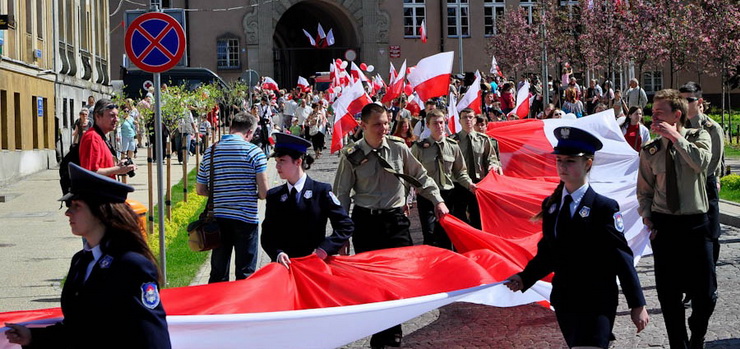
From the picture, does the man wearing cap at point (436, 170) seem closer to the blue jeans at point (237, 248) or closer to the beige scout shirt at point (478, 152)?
the beige scout shirt at point (478, 152)

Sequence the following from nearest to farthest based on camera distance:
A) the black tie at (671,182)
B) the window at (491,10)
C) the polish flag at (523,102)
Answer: the black tie at (671,182), the polish flag at (523,102), the window at (491,10)

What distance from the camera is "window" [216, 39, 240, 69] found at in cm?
6425

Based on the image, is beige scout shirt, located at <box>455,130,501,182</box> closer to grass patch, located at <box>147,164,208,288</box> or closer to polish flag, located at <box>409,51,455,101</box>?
grass patch, located at <box>147,164,208,288</box>

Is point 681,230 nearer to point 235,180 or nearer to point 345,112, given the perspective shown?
point 235,180

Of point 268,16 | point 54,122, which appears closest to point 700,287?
point 54,122

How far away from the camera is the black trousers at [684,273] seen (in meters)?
8.16

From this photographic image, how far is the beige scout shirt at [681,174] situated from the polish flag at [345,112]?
7.11 metres

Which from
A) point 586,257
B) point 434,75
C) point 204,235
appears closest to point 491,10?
point 434,75

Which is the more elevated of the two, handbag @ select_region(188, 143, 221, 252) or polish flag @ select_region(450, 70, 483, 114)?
polish flag @ select_region(450, 70, 483, 114)

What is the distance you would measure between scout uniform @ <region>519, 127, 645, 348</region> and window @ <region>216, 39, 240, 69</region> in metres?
58.6

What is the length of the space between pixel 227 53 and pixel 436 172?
174ft

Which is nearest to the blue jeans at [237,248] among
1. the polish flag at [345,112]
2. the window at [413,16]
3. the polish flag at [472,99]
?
the polish flag at [345,112]

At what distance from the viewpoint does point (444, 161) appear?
12.6 meters

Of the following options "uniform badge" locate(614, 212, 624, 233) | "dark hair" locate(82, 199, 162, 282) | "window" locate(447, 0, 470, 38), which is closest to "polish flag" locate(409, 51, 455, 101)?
"uniform badge" locate(614, 212, 624, 233)
